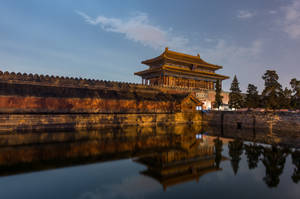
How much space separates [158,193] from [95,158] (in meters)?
4.23

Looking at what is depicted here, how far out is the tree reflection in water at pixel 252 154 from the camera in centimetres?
894

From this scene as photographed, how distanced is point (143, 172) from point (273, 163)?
606 cm

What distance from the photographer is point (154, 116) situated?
1003 inches

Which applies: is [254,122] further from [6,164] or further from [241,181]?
[6,164]

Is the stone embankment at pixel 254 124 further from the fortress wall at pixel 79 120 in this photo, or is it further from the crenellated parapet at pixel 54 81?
the crenellated parapet at pixel 54 81

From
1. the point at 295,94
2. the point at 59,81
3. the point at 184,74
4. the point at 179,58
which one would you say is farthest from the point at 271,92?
the point at 59,81

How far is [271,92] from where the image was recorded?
2548cm

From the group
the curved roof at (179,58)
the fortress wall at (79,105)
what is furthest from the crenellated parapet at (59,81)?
the curved roof at (179,58)

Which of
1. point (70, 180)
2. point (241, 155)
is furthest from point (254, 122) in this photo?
point (70, 180)

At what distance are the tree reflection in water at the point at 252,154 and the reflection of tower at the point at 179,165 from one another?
1.26 meters

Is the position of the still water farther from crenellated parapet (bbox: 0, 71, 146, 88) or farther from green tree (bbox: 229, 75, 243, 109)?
green tree (bbox: 229, 75, 243, 109)

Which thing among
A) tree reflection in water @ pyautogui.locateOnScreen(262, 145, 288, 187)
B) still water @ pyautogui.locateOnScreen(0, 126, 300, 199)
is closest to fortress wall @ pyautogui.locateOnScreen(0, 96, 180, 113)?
still water @ pyautogui.locateOnScreen(0, 126, 300, 199)

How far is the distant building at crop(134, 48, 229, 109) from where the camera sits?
3912 cm

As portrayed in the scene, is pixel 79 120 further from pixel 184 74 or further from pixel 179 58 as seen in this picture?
pixel 179 58
